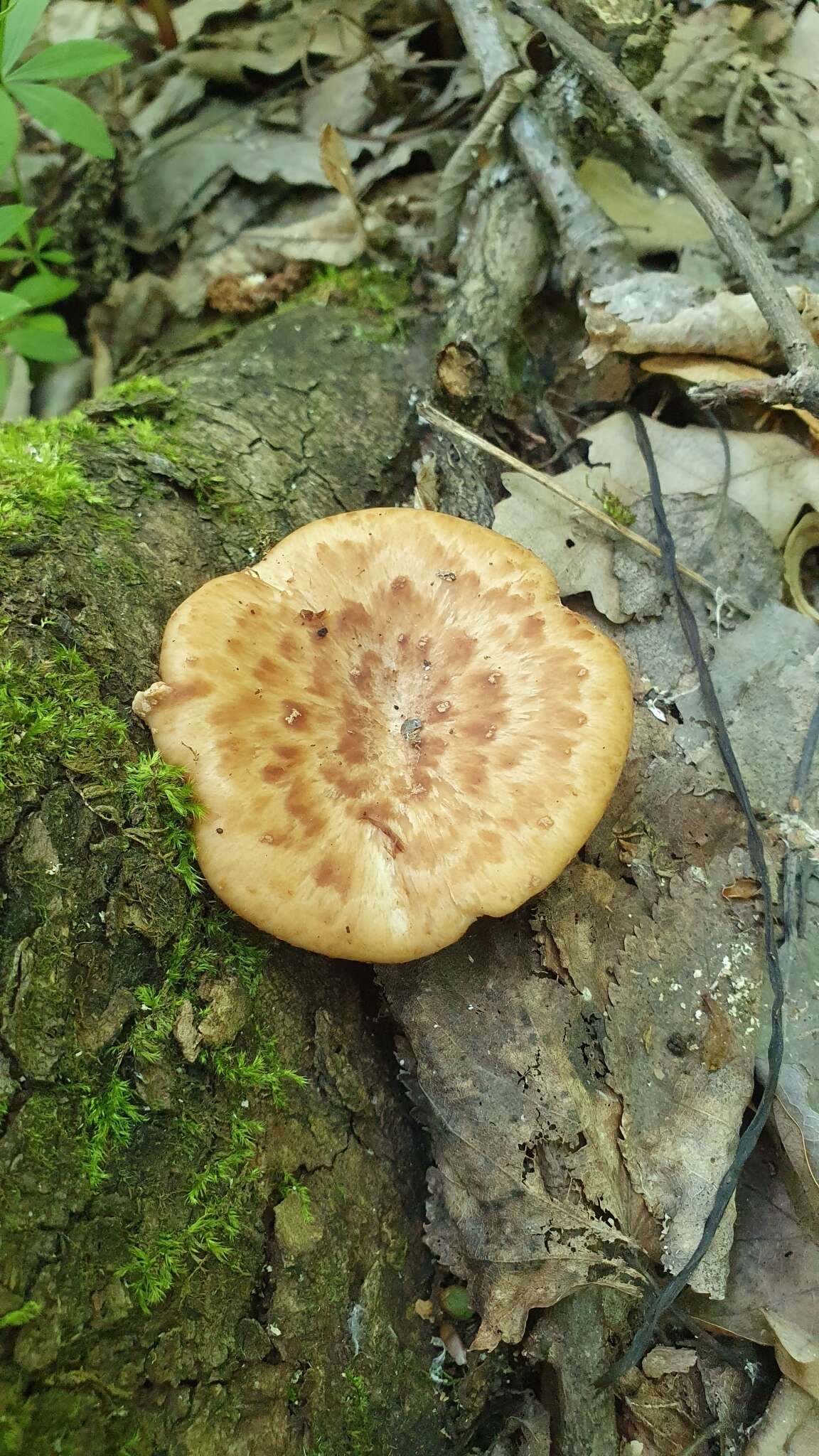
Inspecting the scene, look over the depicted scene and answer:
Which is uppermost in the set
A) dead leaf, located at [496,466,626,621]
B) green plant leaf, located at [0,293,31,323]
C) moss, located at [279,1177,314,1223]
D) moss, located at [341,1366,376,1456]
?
green plant leaf, located at [0,293,31,323]

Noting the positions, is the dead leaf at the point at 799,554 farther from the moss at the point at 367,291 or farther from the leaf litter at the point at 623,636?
the moss at the point at 367,291

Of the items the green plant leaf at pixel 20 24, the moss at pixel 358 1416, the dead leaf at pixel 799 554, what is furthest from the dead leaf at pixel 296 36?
the moss at pixel 358 1416

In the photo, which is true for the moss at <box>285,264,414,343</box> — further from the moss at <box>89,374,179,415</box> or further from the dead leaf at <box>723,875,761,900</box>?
the dead leaf at <box>723,875,761,900</box>

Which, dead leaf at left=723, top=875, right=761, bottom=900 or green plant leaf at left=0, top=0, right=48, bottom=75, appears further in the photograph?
green plant leaf at left=0, top=0, right=48, bottom=75

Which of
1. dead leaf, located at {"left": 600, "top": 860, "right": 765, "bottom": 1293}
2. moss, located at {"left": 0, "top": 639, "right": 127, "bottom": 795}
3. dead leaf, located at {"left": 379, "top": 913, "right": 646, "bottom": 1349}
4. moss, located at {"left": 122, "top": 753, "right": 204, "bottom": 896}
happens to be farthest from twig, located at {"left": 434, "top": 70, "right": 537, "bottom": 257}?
dead leaf, located at {"left": 379, "top": 913, "right": 646, "bottom": 1349}

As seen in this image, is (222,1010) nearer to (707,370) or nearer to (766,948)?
(766,948)
